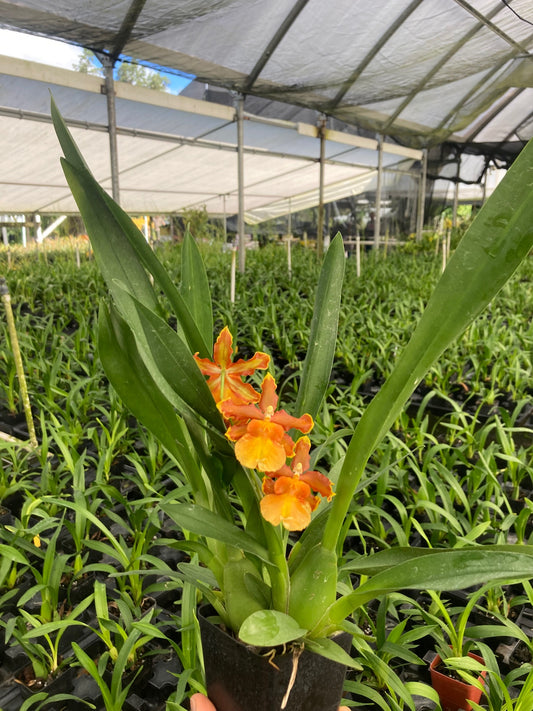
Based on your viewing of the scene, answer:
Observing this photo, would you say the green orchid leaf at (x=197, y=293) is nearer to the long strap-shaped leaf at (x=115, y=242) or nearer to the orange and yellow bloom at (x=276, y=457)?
the long strap-shaped leaf at (x=115, y=242)

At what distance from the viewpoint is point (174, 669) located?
2.97 ft

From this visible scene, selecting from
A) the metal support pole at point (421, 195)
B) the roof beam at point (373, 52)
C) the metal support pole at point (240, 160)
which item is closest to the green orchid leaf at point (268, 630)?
the metal support pole at point (240, 160)

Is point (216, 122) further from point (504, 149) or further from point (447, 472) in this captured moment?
point (504, 149)

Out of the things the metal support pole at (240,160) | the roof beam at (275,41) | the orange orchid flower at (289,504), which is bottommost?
the orange orchid flower at (289,504)

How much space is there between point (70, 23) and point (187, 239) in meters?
3.07

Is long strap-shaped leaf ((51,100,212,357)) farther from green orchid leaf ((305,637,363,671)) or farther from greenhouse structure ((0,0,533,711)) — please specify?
green orchid leaf ((305,637,363,671))

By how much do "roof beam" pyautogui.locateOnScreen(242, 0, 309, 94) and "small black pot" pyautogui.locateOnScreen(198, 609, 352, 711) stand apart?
180 inches

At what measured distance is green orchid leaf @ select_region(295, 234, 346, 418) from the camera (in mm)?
674

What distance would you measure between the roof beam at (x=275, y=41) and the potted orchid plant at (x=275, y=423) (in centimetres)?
424

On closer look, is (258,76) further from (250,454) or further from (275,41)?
(250,454)

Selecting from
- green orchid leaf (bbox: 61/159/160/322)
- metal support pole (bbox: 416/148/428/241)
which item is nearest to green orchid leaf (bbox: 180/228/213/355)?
Answer: green orchid leaf (bbox: 61/159/160/322)

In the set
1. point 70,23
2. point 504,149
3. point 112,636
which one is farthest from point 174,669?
point 504,149

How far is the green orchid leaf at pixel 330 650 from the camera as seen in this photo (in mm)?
524

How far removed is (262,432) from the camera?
488mm
